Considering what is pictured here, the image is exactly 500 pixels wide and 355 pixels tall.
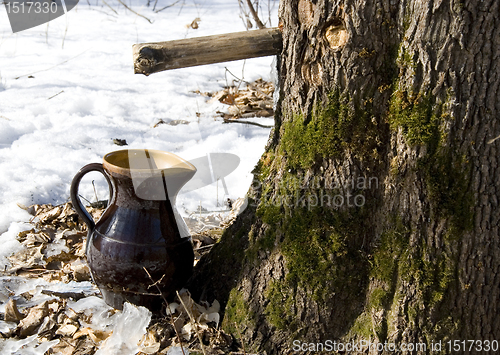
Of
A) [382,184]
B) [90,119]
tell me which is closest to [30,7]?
[90,119]

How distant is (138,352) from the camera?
186cm

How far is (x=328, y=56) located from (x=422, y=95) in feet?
1.15

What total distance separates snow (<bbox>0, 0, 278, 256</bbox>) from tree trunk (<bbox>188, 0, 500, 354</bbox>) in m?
0.91

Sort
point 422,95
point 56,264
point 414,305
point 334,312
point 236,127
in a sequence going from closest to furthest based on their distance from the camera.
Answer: point 422,95, point 414,305, point 334,312, point 56,264, point 236,127

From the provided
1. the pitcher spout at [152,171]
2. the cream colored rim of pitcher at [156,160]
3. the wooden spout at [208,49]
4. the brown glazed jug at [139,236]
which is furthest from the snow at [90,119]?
the wooden spout at [208,49]

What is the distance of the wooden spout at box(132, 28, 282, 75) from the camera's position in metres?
1.70

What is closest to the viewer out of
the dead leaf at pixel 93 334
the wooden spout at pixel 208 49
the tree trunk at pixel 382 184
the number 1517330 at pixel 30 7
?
the tree trunk at pixel 382 184

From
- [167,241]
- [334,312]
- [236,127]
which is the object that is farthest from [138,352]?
[236,127]

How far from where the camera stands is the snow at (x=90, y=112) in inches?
132

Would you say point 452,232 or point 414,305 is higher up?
point 452,232

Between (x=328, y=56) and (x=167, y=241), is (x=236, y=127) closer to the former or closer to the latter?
(x=167, y=241)

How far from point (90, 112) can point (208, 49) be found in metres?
3.04

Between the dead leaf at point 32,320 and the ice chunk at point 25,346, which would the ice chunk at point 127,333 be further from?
the dead leaf at point 32,320

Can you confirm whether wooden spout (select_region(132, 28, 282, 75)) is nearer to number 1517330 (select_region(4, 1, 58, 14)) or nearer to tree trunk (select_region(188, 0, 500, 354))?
tree trunk (select_region(188, 0, 500, 354))
